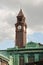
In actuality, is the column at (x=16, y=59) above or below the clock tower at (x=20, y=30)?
below

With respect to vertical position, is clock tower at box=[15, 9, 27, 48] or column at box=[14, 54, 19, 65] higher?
clock tower at box=[15, 9, 27, 48]

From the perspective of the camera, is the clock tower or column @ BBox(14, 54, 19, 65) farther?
the clock tower

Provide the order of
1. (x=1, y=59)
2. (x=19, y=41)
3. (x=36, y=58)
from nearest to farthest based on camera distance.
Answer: (x=1, y=59)
(x=36, y=58)
(x=19, y=41)

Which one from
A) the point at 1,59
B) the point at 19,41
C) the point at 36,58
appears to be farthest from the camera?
the point at 19,41

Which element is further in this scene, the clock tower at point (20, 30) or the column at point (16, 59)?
the clock tower at point (20, 30)

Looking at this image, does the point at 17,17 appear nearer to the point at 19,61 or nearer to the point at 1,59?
the point at 19,61

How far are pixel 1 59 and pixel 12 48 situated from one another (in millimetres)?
8586

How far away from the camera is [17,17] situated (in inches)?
3337

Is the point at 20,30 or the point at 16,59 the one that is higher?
the point at 20,30

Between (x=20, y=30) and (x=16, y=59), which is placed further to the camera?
(x=20, y=30)

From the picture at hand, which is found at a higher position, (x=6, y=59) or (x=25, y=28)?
(x=25, y=28)

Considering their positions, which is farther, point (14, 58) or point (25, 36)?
point (25, 36)

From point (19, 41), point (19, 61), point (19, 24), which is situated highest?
point (19, 24)

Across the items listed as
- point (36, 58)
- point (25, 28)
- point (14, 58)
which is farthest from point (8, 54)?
point (25, 28)
